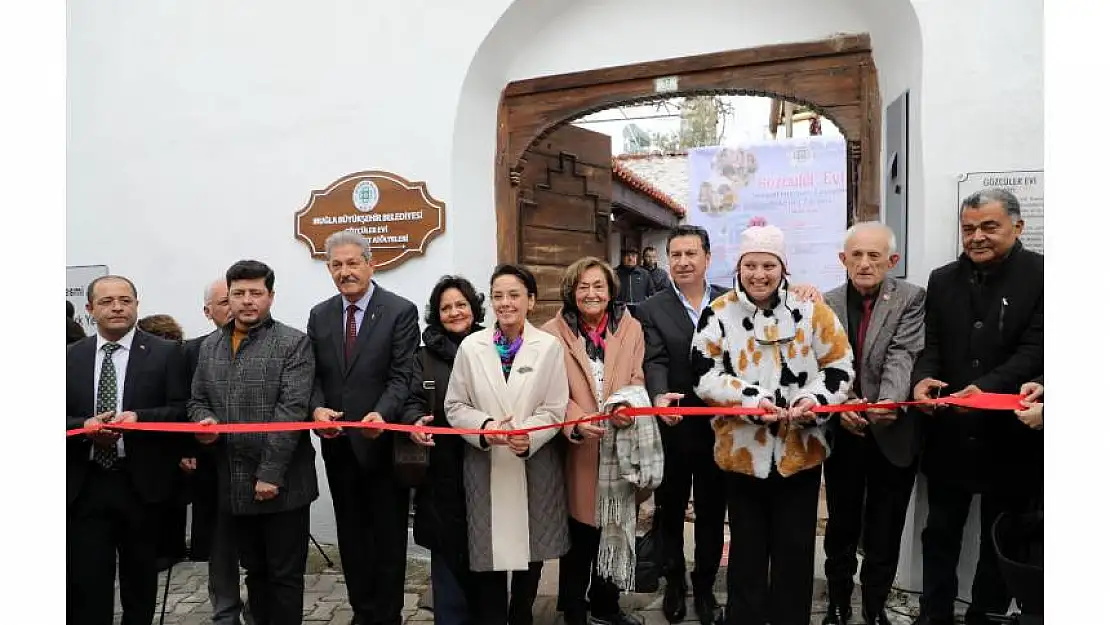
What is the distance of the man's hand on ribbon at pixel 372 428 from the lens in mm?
3631

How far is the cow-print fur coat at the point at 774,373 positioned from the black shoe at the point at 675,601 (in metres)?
1.11

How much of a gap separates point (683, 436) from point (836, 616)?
48.4 inches

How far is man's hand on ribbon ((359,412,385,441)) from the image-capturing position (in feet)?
11.9

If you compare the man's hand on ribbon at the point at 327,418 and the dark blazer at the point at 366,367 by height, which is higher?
the dark blazer at the point at 366,367

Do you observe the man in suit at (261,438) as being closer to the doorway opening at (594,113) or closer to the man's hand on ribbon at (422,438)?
the man's hand on ribbon at (422,438)

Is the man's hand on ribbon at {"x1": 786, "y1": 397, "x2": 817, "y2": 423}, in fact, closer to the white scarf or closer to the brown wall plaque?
the white scarf

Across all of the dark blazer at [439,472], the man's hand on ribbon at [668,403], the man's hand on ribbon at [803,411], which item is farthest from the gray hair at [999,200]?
the dark blazer at [439,472]

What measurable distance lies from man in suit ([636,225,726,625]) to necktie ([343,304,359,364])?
56.0 inches

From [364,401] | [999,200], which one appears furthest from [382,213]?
[999,200]

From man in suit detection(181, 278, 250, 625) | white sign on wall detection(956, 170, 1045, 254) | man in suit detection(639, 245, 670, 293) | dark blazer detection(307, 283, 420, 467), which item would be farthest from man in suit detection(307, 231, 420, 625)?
man in suit detection(639, 245, 670, 293)

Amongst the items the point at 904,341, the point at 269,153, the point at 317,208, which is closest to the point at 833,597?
the point at 904,341

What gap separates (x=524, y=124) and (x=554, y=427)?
2883 millimetres

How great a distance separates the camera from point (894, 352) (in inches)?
142

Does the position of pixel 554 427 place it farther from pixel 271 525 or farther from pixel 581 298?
pixel 271 525
